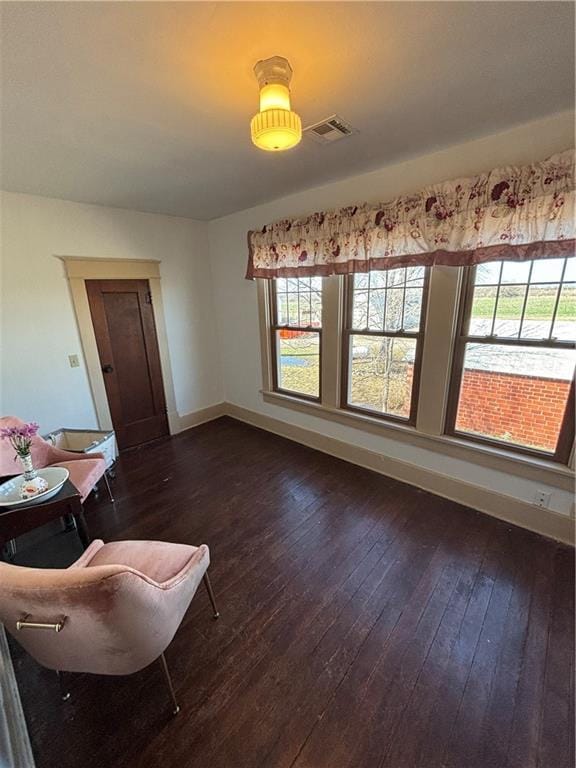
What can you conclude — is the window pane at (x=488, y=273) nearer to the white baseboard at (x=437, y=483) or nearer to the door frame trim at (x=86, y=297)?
the white baseboard at (x=437, y=483)

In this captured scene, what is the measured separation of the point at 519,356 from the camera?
79.2 inches

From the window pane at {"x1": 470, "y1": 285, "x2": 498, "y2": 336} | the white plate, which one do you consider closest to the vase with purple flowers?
the white plate

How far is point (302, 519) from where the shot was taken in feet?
7.45

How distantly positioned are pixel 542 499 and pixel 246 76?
2.84 m

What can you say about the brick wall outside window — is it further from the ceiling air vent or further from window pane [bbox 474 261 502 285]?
the ceiling air vent

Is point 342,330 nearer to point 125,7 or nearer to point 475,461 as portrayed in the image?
point 475,461

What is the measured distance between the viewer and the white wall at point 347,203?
1.78m

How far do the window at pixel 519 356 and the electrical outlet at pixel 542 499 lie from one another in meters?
0.25

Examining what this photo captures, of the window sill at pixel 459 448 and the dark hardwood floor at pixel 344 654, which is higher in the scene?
the window sill at pixel 459 448

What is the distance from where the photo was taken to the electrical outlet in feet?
6.58

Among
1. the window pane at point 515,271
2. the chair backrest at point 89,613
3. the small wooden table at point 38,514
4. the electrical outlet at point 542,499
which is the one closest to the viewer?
the chair backrest at point 89,613

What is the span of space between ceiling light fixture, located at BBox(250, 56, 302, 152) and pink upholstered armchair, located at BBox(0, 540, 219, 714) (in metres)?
1.54

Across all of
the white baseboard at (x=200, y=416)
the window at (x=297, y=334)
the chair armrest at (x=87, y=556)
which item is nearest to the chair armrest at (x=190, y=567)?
the chair armrest at (x=87, y=556)

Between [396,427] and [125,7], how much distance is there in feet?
8.78
